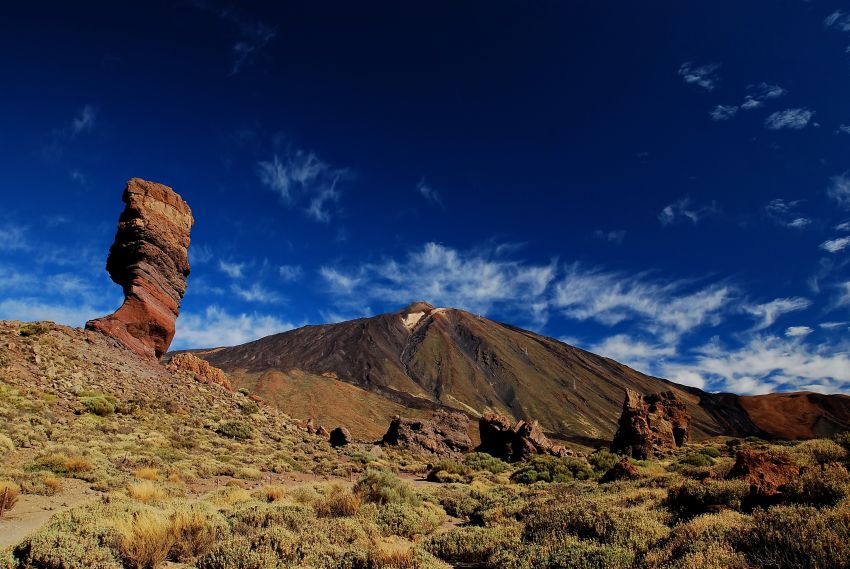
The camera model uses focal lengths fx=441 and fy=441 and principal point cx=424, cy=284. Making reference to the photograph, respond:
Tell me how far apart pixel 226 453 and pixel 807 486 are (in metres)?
21.5

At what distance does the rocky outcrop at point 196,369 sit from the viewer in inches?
1219

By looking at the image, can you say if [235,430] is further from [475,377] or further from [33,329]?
[475,377]

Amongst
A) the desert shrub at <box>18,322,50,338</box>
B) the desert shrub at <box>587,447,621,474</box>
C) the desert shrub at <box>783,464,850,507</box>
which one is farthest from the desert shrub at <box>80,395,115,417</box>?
the desert shrub at <box>783,464,850,507</box>

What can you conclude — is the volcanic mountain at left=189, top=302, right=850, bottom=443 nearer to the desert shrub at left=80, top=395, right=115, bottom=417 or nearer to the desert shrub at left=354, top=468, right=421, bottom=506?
the desert shrub at left=80, top=395, right=115, bottom=417

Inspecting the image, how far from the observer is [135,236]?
2911 cm

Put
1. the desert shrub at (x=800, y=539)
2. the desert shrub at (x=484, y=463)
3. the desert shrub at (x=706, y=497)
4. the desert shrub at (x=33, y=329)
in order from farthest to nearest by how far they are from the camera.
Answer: the desert shrub at (x=484, y=463) → the desert shrub at (x=33, y=329) → the desert shrub at (x=706, y=497) → the desert shrub at (x=800, y=539)

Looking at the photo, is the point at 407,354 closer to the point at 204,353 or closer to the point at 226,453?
the point at 204,353

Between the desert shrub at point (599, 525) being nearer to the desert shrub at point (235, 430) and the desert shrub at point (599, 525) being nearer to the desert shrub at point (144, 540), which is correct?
the desert shrub at point (144, 540)

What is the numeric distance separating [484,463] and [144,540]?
26.1 metres

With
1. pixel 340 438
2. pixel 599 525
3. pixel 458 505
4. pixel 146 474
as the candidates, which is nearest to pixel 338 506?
pixel 458 505

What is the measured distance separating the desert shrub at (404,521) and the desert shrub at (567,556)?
265 cm

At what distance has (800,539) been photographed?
17.0 ft

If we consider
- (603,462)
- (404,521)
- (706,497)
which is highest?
(603,462)

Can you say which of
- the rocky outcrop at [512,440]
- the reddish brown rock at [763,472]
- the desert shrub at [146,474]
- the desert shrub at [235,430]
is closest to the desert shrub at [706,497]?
the reddish brown rock at [763,472]
